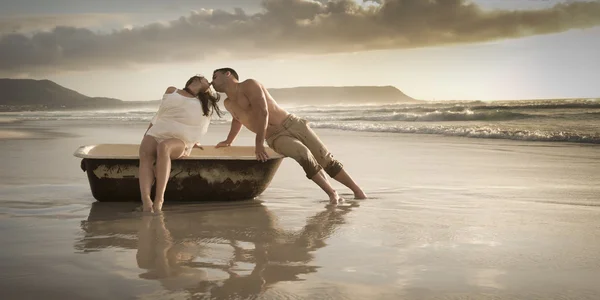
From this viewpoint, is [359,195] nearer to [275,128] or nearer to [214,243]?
[275,128]

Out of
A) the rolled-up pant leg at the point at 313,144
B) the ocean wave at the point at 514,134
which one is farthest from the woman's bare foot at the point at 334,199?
the ocean wave at the point at 514,134

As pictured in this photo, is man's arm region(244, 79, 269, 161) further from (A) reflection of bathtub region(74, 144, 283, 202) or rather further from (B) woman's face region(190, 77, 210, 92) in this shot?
(B) woman's face region(190, 77, 210, 92)

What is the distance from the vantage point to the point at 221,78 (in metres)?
6.01

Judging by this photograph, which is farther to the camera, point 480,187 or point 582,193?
point 480,187

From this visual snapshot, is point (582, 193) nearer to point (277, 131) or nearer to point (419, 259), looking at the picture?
point (277, 131)

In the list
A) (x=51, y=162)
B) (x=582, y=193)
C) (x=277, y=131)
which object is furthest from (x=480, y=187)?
(x=51, y=162)

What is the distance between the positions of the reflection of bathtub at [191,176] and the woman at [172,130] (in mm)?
176

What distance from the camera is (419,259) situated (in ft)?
12.0

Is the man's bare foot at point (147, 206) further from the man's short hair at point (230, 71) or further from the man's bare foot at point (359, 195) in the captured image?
the man's bare foot at point (359, 195)

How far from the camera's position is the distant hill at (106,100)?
68.4 meters

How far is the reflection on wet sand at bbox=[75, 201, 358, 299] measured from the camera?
322 cm

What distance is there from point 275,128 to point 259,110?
318mm

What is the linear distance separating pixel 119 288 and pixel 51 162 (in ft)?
22.5

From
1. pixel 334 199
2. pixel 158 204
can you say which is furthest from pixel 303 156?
pixel 158 204
